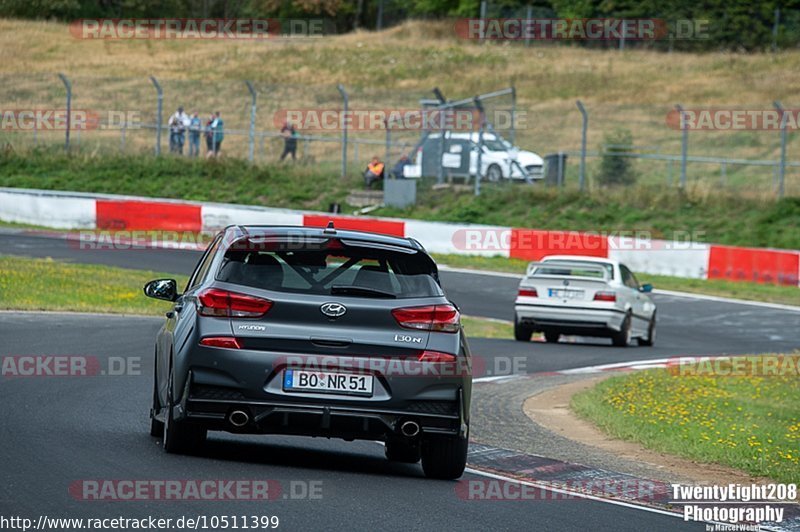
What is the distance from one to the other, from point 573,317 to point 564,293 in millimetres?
394

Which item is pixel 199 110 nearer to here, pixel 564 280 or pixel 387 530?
pixel 564 280

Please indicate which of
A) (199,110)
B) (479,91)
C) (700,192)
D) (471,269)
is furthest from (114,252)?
(479,91)

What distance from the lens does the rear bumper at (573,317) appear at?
21.8 metres

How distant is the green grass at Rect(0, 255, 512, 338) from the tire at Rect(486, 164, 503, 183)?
1313 cm

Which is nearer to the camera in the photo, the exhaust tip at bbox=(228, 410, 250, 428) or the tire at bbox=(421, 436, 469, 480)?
the exhaust tip at bbox=(228, 410, 250, 428)

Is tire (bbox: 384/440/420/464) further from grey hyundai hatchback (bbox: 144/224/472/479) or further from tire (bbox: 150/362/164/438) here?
tire (bbox: 150/362/164/438)

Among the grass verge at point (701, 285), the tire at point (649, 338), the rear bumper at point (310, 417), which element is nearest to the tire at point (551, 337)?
the tire at point (649, 338)

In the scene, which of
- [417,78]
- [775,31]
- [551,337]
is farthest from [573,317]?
[775,31]

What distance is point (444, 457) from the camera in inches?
356

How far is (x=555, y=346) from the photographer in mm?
22016

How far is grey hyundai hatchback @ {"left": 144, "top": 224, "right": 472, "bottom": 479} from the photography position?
840cm

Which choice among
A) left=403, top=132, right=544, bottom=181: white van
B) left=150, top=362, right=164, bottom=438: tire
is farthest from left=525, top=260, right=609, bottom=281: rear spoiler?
left=403, top=132, right=544, bottom=181: white van

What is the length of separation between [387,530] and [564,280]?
49.2ft

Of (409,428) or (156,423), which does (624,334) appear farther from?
(409,428)
